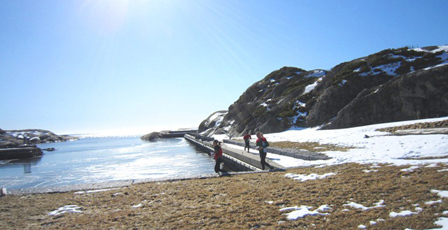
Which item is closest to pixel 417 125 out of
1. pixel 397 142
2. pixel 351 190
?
pixel 397 142

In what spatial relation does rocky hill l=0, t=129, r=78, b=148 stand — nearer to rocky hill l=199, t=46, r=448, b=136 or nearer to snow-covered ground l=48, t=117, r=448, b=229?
rocky hill l=199, t=46, r=448, b=136

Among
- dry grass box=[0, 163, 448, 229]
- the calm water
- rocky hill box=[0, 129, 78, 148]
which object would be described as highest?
rocky hill box=[0, 129, 78, 148]

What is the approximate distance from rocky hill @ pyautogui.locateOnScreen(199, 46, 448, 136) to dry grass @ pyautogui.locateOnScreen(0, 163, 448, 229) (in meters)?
20.9

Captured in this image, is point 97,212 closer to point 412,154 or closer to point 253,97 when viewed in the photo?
point 412,154

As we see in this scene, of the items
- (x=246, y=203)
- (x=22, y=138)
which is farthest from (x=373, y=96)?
(x=22, y=138)

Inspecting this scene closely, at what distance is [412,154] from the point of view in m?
10.7

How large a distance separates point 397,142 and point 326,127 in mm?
17267

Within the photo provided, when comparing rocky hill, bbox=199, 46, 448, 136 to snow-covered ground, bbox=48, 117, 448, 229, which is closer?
snow-covered ground, bbox=48, 117, 448, 229

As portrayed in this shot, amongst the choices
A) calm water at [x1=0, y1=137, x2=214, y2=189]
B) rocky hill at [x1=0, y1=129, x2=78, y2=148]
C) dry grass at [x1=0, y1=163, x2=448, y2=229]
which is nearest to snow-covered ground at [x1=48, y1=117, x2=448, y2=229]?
dry grass at [x1=0, y1=163, x2=448, y2=229]

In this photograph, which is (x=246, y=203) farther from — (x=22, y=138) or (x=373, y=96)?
(x=22, y=138)

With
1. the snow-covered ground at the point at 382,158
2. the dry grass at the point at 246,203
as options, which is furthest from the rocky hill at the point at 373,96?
the dry grass at the point at 246,203

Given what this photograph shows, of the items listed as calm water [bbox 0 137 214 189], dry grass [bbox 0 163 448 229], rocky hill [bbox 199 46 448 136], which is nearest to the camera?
dry grass [bbox 0 163 448 229]

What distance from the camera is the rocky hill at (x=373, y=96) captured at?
24.0 metres

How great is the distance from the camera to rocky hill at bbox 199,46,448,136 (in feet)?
78.9
